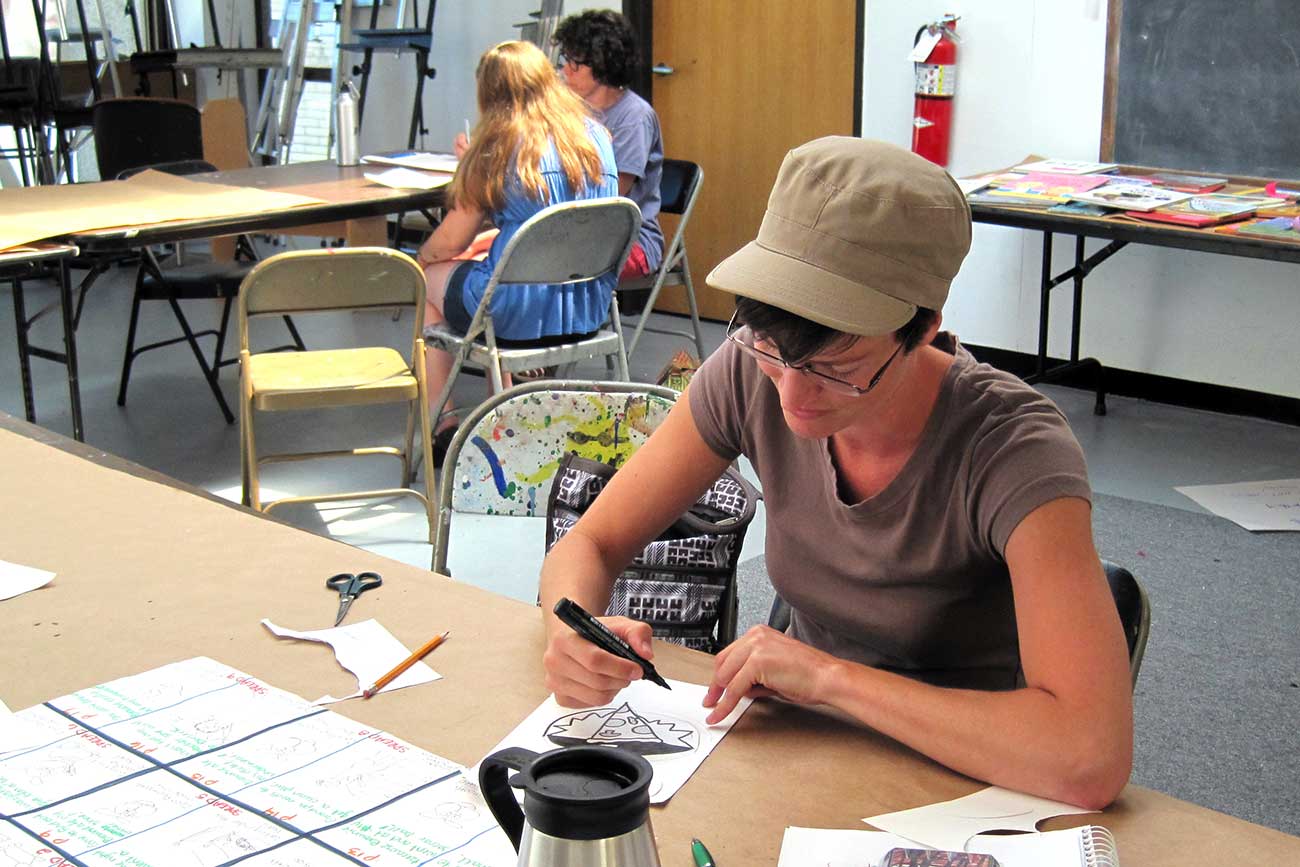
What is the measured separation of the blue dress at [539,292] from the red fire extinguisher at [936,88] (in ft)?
4.95

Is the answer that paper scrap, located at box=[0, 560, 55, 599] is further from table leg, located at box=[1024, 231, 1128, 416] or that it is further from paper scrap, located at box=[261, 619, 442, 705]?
table leg, located at box=[1024, 231, 1128, 416]

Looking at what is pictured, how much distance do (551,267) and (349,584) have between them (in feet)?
7.77

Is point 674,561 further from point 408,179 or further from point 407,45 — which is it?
point 407,45

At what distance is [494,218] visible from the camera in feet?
13.1

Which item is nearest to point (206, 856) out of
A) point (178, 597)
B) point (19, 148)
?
point (178, 597)

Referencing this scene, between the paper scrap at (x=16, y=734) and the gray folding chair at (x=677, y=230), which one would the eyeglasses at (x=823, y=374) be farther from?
the gray folding chair at (x=677, y=230)

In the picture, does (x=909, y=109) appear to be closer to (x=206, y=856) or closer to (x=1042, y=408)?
(x=1042, y=408)

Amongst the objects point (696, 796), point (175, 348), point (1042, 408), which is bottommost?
point (175, 348)

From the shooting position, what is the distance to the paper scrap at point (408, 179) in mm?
4262

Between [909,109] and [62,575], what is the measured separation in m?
4.30

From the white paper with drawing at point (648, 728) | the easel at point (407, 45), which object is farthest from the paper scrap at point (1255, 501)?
the easel at point (407, 45)

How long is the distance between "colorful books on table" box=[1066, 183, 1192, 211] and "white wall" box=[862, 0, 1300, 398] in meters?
0.51

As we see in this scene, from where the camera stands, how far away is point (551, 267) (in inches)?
148

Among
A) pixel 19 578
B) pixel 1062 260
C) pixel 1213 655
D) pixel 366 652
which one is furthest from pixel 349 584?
pixel 1062 260
